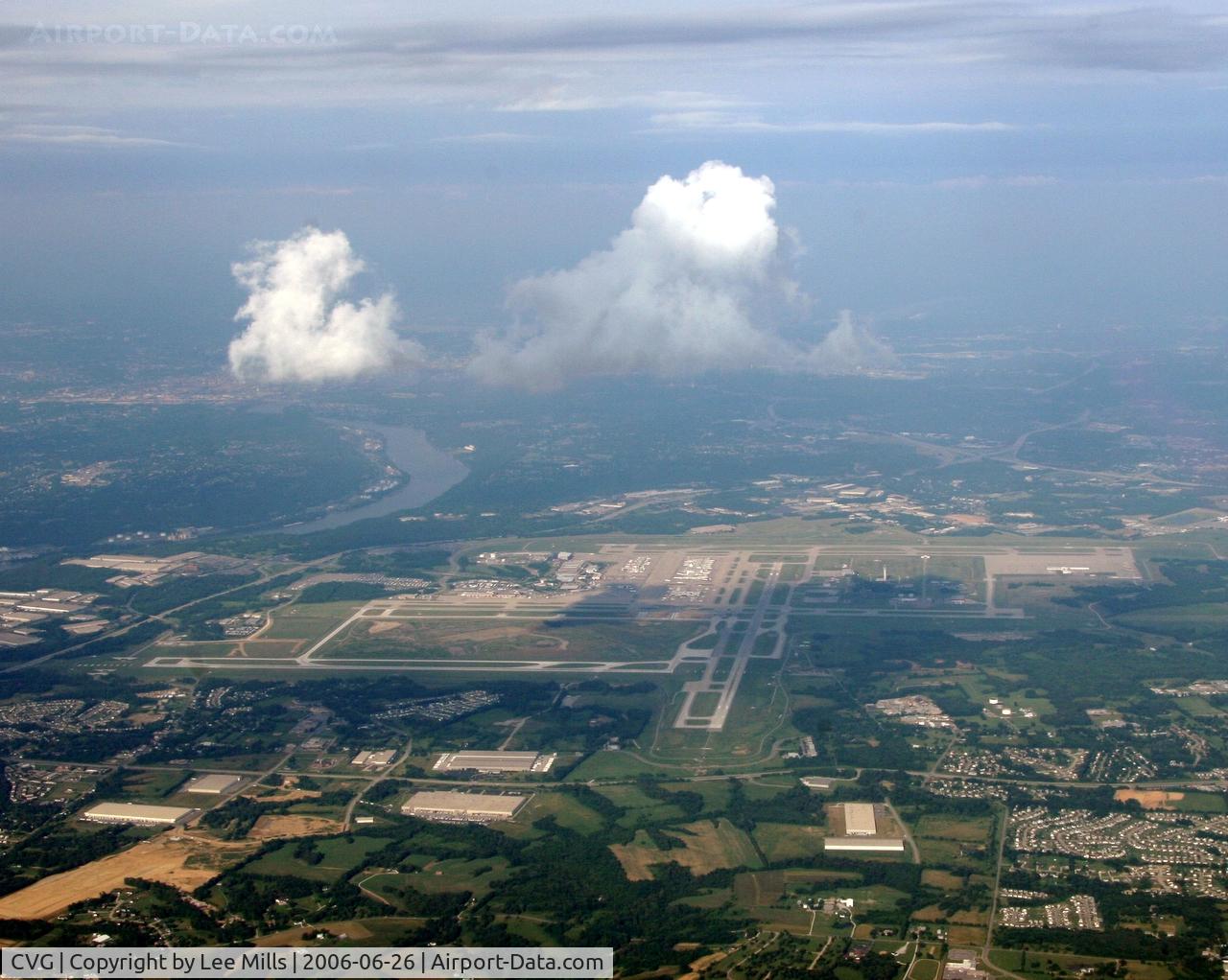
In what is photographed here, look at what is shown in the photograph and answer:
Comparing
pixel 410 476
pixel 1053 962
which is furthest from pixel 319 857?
pixel 410 476

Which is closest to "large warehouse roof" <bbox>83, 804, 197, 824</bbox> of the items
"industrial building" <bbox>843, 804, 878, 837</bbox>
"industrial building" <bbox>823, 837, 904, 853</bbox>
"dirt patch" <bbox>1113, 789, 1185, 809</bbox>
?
"industrial building" <bbox>823, 837, 904, 853</bbox>

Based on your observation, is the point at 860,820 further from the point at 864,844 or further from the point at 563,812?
the point at 563,812

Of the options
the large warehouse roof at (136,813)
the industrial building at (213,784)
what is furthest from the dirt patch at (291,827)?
the industrial building at (213,784)

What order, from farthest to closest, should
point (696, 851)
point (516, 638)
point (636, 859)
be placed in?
1. point (516, 638)
2. point (696, 851)
3. point (636, 859)

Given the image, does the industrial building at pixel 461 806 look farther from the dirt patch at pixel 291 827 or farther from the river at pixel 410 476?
the river at pixel 410 476

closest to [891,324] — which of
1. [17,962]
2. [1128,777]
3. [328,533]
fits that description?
[328,533]
